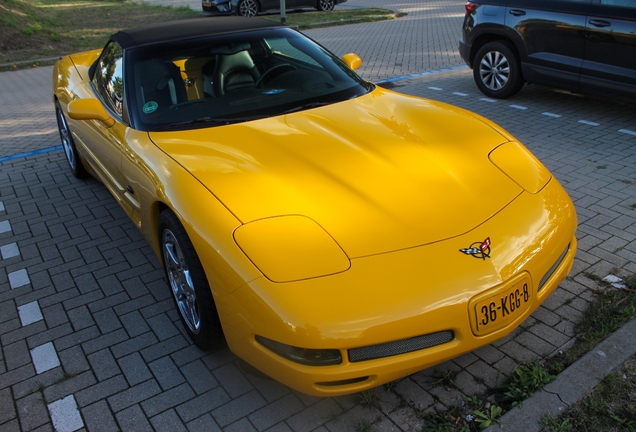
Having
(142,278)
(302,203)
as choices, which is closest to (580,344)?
(302,203)

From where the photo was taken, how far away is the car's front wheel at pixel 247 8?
1589cm

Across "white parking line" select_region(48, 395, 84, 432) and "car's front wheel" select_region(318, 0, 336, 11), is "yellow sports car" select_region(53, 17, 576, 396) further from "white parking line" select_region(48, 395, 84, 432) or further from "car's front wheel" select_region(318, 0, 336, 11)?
"car's front wheel" select_region(318, 0, 336, 11)

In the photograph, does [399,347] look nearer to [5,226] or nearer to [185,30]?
[185,30]

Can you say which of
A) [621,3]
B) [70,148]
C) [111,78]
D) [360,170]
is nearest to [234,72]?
[111,78]

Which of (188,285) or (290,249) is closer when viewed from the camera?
(290,249)

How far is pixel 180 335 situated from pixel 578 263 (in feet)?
8.33

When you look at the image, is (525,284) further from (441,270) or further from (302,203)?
(302,203)

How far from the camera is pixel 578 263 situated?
139 inches

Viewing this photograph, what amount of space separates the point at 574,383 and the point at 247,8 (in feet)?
51.0

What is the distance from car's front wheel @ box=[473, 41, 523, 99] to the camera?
22.9ft

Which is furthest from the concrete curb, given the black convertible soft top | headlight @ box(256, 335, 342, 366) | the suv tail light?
the suv tail light

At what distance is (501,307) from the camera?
2301mm

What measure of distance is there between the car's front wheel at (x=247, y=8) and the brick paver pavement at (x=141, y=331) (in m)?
11.6

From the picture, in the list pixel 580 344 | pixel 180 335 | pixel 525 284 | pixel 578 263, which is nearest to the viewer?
pixel 525 284
